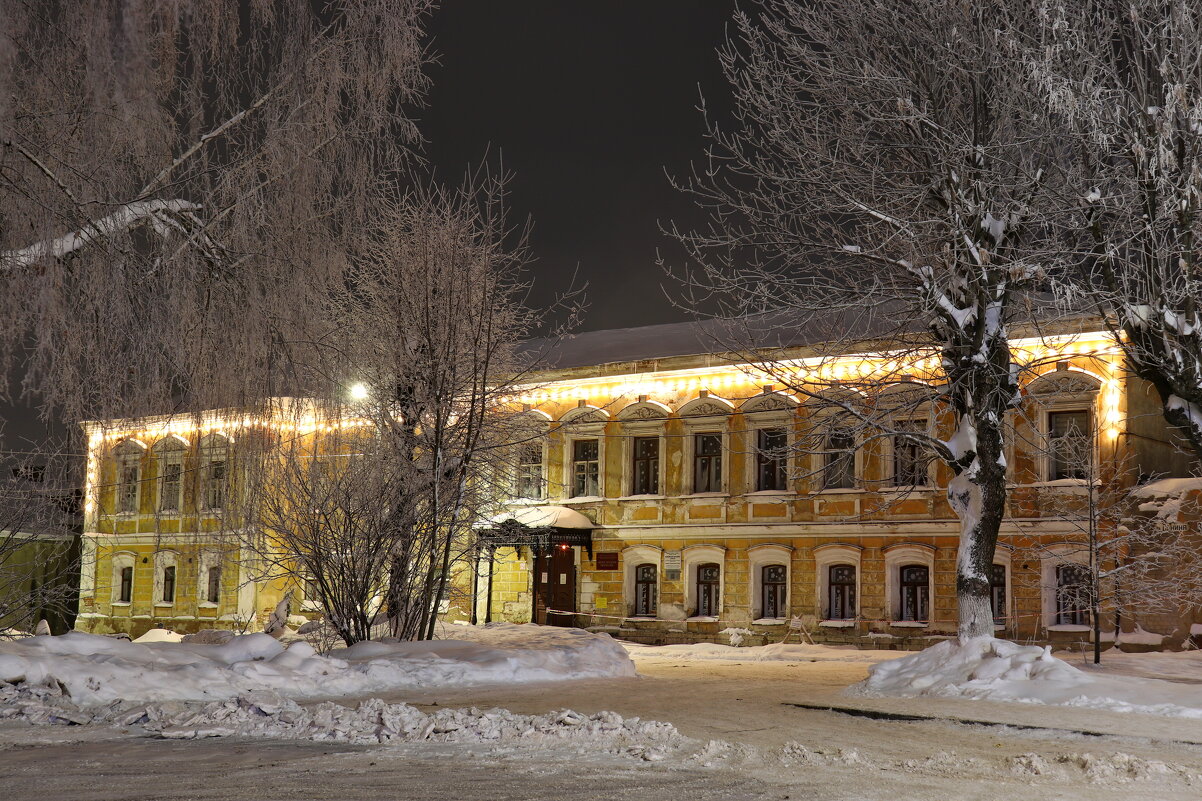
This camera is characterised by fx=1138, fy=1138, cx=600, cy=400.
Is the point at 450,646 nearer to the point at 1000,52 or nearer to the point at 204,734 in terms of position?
the point at 204,734

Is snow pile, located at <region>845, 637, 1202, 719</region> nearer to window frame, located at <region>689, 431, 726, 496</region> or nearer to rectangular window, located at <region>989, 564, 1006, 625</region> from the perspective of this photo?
rectangular window, located at <region>989, 564, 1006, 625</region>

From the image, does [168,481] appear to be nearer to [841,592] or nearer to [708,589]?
[708,589]

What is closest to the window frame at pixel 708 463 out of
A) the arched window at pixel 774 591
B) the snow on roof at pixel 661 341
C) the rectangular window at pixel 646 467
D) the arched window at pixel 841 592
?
the rectangular window at pixel 646 467

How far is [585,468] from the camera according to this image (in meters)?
29.1

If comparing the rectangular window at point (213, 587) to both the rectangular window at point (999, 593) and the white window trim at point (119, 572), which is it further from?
the rectangular window at point (999, 593)

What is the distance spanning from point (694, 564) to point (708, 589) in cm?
69

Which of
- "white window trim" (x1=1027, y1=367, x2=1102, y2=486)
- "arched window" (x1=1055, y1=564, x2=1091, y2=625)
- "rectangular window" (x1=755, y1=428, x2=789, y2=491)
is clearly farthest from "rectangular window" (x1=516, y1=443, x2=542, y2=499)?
"arched window" (x1=1055, y1=564, x2=1091, y2=625)

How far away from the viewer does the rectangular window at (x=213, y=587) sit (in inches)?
1379

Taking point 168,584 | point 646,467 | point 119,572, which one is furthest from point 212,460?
point 119,572

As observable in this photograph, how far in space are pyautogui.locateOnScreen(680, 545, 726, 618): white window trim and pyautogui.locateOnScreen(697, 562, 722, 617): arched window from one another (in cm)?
11

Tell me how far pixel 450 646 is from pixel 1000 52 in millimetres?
9906

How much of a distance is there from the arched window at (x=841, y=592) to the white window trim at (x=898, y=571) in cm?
86

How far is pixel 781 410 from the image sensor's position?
2619 centimetres

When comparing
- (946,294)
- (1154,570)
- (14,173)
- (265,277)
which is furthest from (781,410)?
(14,173)
